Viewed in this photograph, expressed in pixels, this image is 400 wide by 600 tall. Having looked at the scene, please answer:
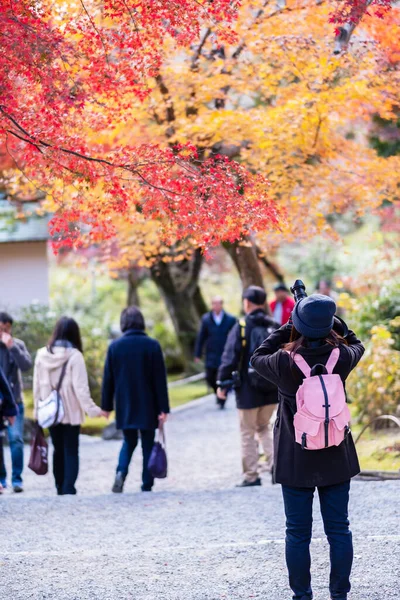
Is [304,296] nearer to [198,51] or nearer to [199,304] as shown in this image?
[198,51]

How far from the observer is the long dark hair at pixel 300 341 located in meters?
4.61

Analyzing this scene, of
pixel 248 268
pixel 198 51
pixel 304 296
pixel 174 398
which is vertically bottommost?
pixel 174 398

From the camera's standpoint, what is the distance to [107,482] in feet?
36.7

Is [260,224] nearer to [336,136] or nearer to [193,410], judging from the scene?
[336,136]

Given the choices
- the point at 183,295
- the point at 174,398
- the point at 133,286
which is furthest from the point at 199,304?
the point at 174,398

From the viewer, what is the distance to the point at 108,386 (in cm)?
887

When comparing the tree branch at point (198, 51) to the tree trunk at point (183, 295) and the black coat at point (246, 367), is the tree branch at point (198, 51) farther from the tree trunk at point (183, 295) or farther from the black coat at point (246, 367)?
the tree trunk at point (183, 295)

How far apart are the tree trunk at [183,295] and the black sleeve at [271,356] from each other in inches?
660

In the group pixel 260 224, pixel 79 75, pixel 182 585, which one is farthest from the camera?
pixel 79 75

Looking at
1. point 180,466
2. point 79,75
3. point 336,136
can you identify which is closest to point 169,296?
point 180,466

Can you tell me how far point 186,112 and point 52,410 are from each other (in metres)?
4.56

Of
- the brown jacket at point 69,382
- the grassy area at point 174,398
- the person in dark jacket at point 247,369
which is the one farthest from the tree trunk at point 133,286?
the brown jacket at point 69,382

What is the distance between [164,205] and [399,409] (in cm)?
573

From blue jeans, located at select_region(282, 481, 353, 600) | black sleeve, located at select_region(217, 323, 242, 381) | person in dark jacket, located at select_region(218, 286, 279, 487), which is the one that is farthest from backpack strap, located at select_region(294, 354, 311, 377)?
black sleeve, located at select_region(217, 323, 242, 381)
